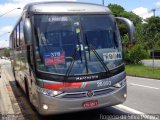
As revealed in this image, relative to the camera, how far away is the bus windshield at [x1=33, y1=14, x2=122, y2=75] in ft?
28.4

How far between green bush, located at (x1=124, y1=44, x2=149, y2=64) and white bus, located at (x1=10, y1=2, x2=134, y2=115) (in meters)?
28.6

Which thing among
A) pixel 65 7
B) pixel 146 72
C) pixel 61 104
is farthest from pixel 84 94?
pixel 146 72

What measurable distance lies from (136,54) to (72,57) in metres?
30.1

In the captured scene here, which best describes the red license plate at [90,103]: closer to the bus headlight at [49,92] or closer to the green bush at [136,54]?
the bus headlight at [49,92]

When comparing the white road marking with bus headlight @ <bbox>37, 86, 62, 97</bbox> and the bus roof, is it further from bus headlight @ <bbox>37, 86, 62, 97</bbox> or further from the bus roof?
the bus roof

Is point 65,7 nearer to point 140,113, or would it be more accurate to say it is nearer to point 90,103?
point 90,103

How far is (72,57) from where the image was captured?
28.6 feet

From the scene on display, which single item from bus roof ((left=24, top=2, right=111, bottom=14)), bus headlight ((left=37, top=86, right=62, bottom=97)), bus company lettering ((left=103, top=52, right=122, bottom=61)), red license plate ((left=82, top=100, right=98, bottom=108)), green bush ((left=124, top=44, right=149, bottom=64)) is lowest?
green bush ((left=124, top=44, right=149, bottom=64))

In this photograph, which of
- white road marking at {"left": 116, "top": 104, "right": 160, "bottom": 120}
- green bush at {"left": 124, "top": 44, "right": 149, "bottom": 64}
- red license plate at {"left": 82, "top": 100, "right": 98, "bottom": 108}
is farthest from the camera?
green bush at {"left": 124, "top": 44, "right": 149, "bottom": 64}

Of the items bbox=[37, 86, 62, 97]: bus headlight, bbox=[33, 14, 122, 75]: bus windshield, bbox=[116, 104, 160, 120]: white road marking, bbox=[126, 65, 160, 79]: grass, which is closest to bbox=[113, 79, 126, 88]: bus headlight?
bbox=[33, 14, 122, 75]: bus windshield

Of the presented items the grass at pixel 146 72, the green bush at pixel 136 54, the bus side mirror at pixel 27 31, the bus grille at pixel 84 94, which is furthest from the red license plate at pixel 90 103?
the green bush at pixel 136 54

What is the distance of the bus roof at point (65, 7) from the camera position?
358 inches

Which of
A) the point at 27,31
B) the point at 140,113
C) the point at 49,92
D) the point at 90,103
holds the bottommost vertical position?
the point at 140,113

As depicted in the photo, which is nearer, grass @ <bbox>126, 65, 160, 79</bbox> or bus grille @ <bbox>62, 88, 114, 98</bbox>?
bus grille @ <bbox>62, 88, 114, 98</bbox>
